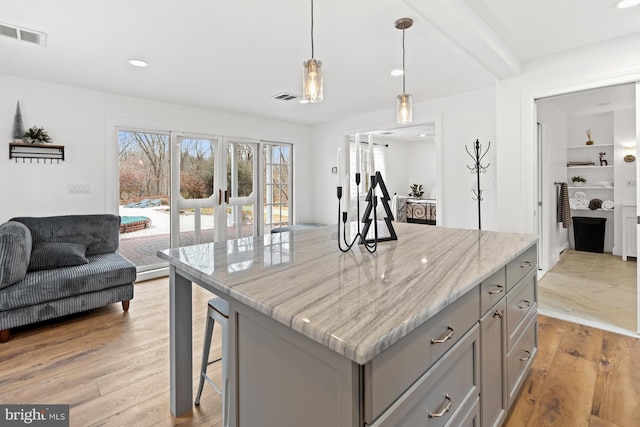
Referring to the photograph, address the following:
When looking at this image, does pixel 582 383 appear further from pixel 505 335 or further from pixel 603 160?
pixel 603 160

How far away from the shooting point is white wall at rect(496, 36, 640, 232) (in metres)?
2.66

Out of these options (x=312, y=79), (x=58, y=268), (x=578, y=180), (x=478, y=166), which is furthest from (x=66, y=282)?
(x=578, y=180)

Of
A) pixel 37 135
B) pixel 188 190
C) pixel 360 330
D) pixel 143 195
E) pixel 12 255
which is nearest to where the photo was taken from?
pixel 360 330

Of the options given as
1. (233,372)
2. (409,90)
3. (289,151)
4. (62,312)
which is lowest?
(62,312)

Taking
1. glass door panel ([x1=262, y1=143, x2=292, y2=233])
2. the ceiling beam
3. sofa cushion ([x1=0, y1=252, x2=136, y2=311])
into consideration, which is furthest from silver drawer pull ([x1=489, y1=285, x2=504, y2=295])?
glass door panel ([x1=262, y1=143, x2=292, y2=233])

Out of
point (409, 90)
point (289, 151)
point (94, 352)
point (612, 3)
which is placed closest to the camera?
point (612, 3)

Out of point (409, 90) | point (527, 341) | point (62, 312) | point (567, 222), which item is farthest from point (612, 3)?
point (62, 312)

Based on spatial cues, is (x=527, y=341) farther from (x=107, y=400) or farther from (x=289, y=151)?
(x=289, y=151)

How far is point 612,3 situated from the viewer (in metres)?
2.12

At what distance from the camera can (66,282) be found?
280 centimetres

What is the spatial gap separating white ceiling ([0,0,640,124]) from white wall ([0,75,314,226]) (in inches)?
7.0

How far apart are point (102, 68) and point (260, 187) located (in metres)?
2.80

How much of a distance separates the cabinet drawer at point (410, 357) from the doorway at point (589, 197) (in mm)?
2623

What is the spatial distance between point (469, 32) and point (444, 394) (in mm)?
2230
